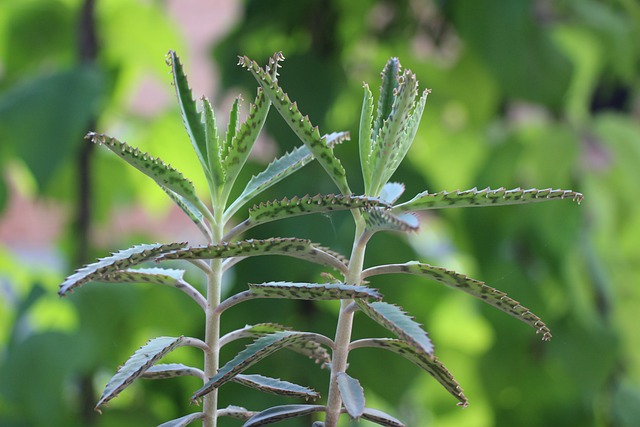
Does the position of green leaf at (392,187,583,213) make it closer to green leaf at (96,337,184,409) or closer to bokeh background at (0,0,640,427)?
green leaf at (96,337,184,409)

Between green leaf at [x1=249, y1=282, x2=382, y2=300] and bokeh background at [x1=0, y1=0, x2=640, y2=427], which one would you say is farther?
bokeh background at [x1=0, y1=0, x2=640, y2=427]

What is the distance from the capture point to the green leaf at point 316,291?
0.42 feet

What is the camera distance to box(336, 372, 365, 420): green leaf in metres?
0.13

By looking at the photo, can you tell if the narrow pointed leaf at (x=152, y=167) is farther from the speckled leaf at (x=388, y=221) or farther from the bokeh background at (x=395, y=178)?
the bokeh background at (x=395, y=178)

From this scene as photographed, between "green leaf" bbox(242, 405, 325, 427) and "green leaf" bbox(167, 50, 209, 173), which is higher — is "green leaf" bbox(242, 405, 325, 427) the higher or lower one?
the lower one

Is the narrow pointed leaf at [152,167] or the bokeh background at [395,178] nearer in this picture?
the narrow pointed leaf at [152,167]

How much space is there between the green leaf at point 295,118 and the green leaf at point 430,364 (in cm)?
3

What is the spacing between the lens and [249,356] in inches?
5.7

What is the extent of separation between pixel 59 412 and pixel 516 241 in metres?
0.32

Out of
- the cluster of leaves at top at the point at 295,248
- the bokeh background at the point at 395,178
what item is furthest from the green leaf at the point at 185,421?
the bokeh background at the point at 395,178

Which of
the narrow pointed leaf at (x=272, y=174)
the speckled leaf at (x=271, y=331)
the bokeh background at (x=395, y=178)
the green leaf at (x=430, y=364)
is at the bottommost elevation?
the green leaf at (x=430, y=364)

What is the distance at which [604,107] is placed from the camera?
2.54ft

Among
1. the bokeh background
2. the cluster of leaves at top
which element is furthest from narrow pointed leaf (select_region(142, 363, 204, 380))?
the bokeh background

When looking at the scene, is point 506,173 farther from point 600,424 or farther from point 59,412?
point 59,412
